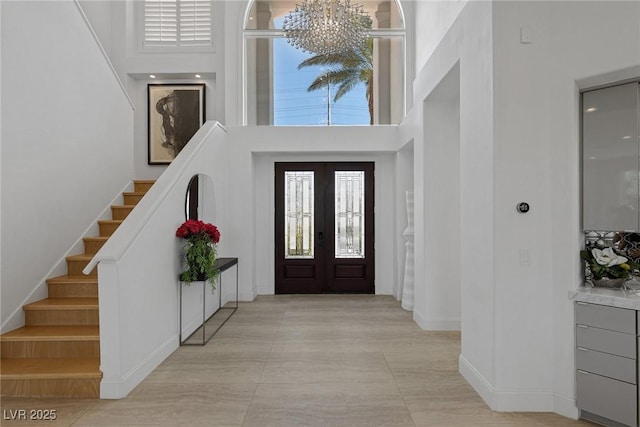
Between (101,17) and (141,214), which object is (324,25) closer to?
(141,214)

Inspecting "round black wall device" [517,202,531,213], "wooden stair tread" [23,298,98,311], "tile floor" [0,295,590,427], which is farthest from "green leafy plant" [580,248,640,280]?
"wooden stair tread" [23,298,98,311]

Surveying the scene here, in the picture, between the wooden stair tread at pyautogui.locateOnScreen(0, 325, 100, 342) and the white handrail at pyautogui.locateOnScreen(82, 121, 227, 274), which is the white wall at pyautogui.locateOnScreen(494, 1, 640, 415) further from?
the wooden stair tread at pyautogui.locateOnScreen(0, 325, 100, 342)

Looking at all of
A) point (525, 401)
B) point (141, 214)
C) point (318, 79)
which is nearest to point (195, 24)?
point (318, 79)

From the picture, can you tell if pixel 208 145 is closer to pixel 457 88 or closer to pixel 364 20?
pixel 364 20

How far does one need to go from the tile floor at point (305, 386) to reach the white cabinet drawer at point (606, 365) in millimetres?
Result: 419

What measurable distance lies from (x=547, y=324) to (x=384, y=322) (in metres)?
2.75

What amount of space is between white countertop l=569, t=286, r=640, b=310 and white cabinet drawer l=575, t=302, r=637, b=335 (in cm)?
4

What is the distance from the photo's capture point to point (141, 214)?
389 centimetres

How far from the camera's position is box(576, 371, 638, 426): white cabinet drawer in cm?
281

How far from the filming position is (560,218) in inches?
124

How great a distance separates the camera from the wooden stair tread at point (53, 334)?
3.71 metres

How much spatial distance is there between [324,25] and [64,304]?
427 centimetres

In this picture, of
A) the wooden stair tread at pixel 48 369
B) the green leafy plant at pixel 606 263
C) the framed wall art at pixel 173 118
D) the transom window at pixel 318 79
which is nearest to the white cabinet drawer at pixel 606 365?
the green leafy plant at pixel 606 263

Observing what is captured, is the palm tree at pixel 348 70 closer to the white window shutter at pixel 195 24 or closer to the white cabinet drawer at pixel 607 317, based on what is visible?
the white window shutter at pixel 195 24
